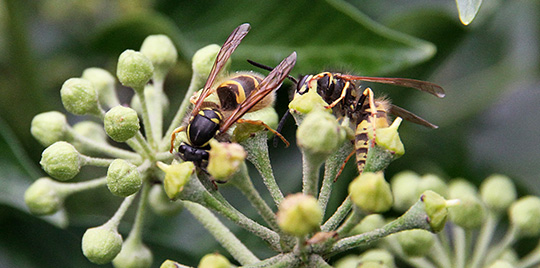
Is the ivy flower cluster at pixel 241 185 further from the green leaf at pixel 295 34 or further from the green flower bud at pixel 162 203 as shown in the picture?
the green leaf at pixel 295 34

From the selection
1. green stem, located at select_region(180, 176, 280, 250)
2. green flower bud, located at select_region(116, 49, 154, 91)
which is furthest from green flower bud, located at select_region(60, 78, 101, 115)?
green stem, located at select_region(180, 176, 280, 250)

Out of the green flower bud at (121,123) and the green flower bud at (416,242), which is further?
the green flower bud at (416,242)

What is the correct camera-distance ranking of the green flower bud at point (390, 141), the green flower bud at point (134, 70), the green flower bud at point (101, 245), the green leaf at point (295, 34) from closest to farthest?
the green flower bud at point (390, 141) < the green flower bud at point (101, 245) < the green flower bud at point (134, 70) < the green leaf at point (295, 34)

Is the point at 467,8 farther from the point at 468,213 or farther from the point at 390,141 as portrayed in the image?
the point at 468,213

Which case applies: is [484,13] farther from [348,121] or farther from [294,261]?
[294,261]

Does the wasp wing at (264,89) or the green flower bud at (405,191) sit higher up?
the green flower bud at (405,191)

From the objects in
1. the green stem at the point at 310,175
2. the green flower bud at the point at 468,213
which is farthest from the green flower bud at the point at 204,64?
the green flower bud at the point at 468,213

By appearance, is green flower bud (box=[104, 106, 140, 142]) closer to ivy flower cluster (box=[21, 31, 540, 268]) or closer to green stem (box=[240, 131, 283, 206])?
ivy flower cluster (box=[21, 31, 540, 268])
